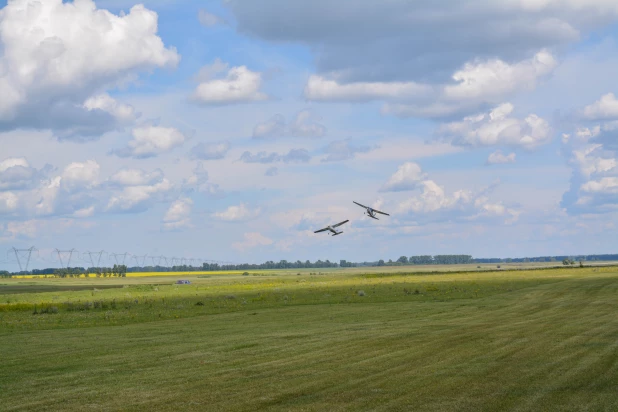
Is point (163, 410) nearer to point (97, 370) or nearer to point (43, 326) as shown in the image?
point (97, 370)

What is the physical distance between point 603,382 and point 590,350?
5398mm

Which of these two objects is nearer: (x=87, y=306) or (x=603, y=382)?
(x=603, y=382)

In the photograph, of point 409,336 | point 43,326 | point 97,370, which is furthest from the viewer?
point 43,326

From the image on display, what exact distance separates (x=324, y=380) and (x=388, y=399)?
9.53 feet

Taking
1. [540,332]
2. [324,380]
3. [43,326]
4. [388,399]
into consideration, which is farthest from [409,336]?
[43,326]

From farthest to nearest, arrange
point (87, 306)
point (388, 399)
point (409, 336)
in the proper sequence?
point (87, 306)
point (409, 336)
point (388, 399)

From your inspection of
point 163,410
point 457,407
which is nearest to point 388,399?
point 457,407

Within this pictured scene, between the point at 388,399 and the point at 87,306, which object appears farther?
the point at 87,306

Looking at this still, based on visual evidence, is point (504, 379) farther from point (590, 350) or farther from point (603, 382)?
point (590, 350)

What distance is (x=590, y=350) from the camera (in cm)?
2109

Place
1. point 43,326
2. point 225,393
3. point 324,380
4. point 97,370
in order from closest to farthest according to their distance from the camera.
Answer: point 225,393
point 324,380
point 97,370
point 43,326

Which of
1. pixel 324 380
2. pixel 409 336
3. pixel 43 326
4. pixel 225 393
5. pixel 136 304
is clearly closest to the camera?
pixel 225 393

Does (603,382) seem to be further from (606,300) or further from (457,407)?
(606,300)

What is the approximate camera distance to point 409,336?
26031mm
